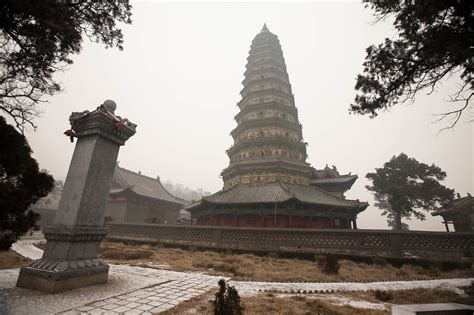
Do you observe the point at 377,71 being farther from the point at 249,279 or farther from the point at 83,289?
the point at 83,289

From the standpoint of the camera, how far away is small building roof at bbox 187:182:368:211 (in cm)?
1850

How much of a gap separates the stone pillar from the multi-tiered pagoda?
13.6 meters

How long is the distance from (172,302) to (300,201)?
14477 millimetres

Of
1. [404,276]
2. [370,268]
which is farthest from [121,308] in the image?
[370,268]

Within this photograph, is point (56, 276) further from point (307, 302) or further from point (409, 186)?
point (409, 186)

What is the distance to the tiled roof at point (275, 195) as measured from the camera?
18.5 metres

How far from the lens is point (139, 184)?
31.9m

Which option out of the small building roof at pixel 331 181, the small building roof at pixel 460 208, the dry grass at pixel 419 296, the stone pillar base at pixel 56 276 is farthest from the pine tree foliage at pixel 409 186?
the stone pillar base at pixel 56 276

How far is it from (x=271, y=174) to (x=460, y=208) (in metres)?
23.9

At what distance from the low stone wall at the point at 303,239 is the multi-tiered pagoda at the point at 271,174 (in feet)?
10.4

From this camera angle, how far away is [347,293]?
6234 mm

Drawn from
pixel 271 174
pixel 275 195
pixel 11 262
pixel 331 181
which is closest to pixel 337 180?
pixel 331 181

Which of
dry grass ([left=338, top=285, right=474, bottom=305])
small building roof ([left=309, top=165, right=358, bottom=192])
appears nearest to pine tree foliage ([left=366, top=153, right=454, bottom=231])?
small building roof ([left=309, top=165, right=358, bottom=192])

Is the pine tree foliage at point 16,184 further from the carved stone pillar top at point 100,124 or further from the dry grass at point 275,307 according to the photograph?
the dry grass at point 275,307
